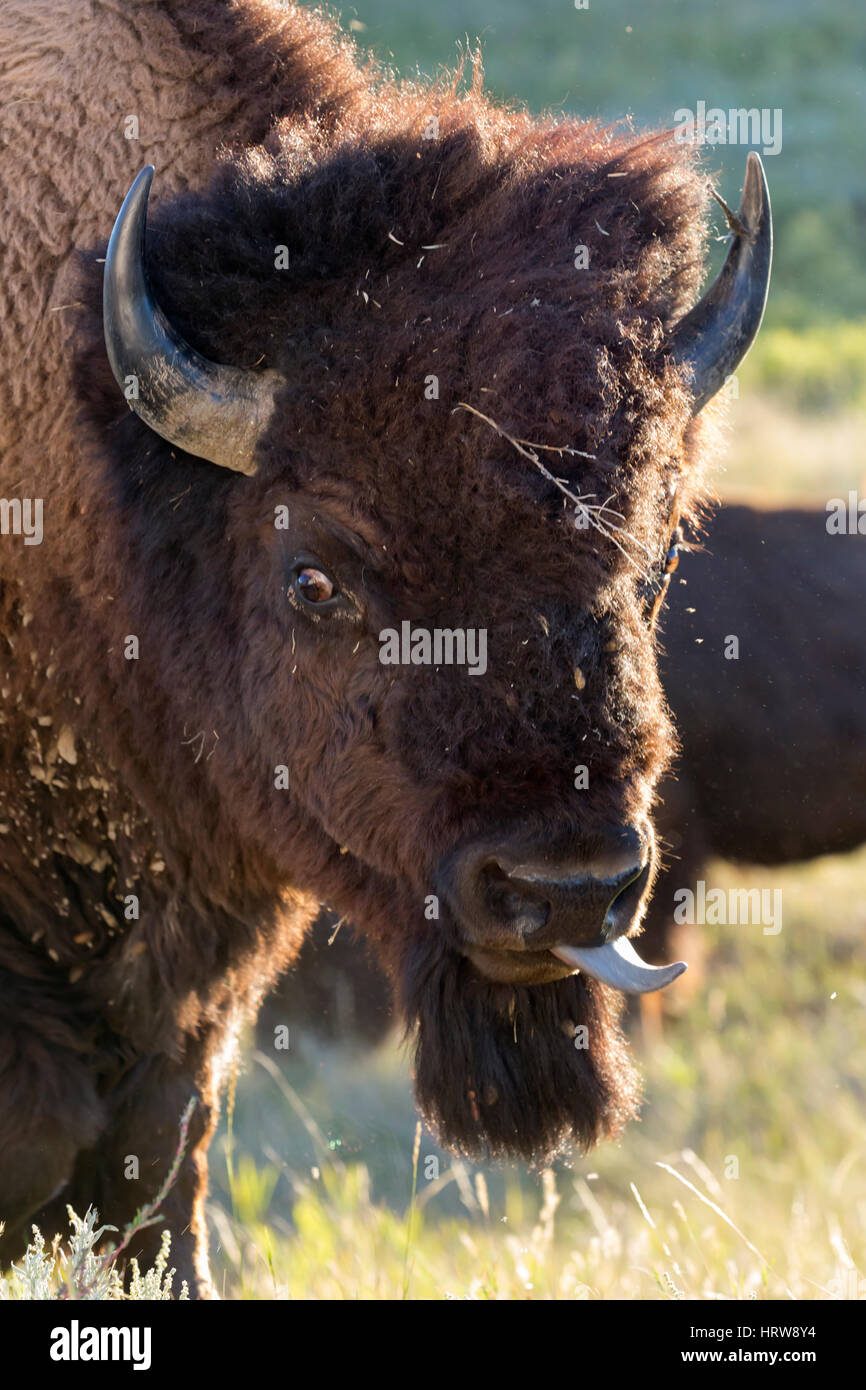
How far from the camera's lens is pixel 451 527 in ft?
9.58

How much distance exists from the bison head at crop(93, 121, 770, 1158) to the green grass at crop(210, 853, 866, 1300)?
4.42ft

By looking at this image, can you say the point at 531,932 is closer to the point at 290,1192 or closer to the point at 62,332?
the point at 62,332

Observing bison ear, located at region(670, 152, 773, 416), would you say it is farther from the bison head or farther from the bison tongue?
the bison tongue

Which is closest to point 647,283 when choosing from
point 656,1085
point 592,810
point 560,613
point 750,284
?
point 750,284

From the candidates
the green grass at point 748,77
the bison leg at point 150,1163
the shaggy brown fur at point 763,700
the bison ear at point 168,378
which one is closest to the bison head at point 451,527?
the bison ear at point 168,378

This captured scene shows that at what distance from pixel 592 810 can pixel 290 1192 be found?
4679mm

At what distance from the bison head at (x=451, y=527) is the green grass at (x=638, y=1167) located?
1347 millimetres

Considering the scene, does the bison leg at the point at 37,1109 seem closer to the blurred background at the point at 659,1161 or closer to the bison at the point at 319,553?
the bison at the point at 319,553

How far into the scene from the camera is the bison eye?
123 inches

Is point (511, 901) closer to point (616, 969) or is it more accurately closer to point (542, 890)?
point (542, 890)

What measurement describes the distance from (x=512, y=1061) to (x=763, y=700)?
2984 millimetres

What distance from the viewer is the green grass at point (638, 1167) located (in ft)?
15.2

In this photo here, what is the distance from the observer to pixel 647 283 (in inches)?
126

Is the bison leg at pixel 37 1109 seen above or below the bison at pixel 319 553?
below
